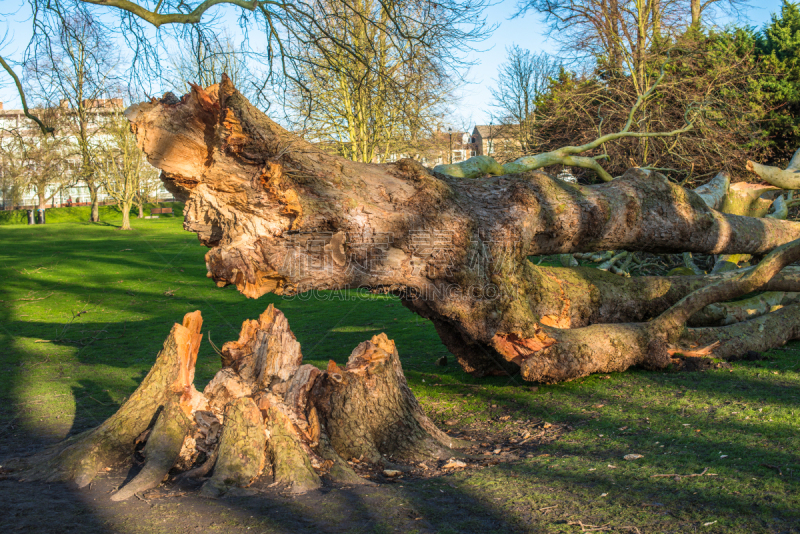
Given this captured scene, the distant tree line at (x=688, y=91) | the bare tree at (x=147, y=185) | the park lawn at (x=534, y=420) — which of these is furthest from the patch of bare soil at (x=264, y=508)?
the bare tree at (x=147, y=185)

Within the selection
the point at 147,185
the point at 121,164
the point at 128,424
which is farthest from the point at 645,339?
the point at 147,185

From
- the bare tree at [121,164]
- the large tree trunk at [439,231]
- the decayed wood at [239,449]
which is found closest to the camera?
the decayed wood at [239,449]

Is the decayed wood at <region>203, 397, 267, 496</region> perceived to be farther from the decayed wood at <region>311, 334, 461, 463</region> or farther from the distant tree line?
the distant tree line

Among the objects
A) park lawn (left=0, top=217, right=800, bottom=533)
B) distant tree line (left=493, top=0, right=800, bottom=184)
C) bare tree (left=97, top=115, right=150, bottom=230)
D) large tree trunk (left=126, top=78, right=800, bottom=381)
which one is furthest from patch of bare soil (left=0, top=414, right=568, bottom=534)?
bare tree (left=97, top=115, right=150, bottom=230)

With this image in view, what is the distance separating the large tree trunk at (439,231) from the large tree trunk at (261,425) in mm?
622

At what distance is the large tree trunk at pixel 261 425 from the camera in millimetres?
3273

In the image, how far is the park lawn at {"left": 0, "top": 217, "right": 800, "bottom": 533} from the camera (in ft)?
8.55

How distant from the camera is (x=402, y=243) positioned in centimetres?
430

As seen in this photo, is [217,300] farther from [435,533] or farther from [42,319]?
[435,533]

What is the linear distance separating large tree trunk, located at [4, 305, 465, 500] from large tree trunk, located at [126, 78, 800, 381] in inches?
24.5

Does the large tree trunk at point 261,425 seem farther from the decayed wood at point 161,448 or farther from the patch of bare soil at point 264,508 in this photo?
the patch of bare soil at point 264,508

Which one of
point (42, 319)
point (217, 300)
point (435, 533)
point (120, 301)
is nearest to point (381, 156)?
point (217, 300)

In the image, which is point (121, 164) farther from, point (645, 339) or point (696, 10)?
point (645, 339)

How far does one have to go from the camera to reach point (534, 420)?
438 centimetres
